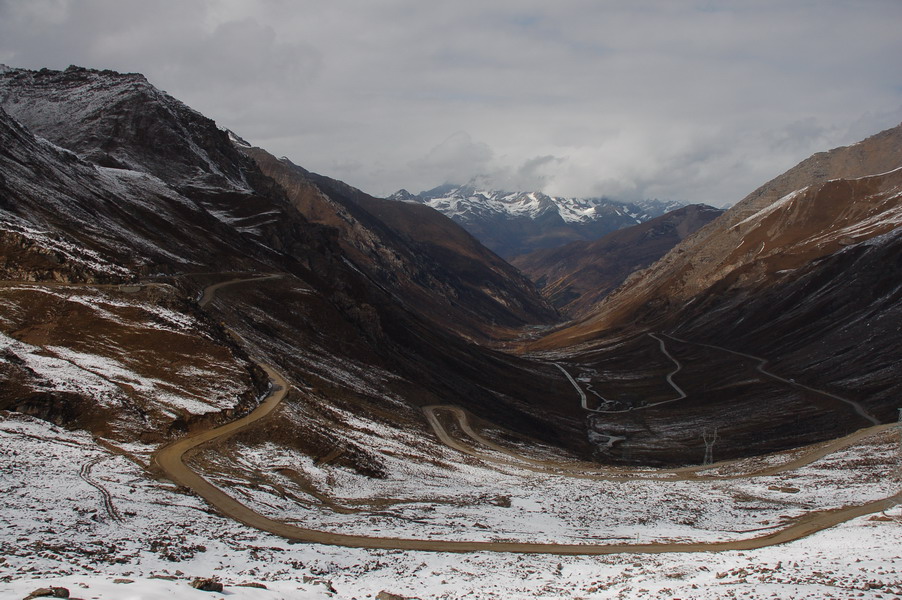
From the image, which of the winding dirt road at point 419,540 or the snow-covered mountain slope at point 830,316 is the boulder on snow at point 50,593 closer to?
the winding dirt road at point 419,540

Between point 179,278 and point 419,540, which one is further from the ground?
point 179,278

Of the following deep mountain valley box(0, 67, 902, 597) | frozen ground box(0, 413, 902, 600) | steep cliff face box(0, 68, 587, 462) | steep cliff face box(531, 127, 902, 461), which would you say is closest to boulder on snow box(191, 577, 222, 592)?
frozen ground box(0, 413, 902, 600)

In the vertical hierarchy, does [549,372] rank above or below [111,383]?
below

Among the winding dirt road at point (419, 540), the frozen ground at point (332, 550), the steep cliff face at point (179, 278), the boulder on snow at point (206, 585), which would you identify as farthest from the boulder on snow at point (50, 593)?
the steep cliff face at point (179, 278)

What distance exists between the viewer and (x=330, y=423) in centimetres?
6025

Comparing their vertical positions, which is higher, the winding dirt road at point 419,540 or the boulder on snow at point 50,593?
the boulder on snow at point 50,593

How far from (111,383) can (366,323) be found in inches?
2348

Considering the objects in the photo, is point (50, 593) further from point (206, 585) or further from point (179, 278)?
point (179, 278)

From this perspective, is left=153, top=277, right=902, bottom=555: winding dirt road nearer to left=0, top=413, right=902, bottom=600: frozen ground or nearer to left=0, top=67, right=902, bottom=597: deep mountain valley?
left=0, top=67, right=902, bottom=597: deep mountain valley

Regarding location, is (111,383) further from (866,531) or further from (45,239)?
(866,531)

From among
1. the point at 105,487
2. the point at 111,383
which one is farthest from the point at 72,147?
the point at 105,487

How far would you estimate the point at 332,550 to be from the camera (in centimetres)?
3356

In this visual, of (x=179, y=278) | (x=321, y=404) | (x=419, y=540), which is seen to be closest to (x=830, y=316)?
(x=321, y=404)

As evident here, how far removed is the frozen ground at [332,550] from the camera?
→ 26062mm
